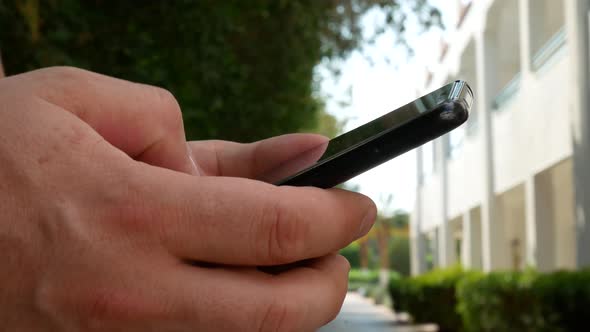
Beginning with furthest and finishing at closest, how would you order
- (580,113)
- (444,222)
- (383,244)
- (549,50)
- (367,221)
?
(383,244) < (444,222) < (549,50) < (580,113) < (367,221)

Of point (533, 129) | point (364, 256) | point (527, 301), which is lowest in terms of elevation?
point (527, 301)

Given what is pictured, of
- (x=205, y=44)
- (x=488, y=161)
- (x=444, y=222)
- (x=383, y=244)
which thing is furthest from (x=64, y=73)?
(x=383, y=244)

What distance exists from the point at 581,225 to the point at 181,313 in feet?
32.6

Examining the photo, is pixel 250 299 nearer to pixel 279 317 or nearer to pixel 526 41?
pixel 279 317

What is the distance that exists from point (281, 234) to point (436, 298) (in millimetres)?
16533

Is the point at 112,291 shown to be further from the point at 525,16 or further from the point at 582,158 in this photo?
the point at 525,16

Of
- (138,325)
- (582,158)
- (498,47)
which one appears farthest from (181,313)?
(498,47)

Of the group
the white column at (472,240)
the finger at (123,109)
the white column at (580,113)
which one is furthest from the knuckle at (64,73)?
the white column at (472,240)

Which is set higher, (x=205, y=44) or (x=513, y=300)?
(x=205, y=44)

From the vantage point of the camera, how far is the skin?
686mm

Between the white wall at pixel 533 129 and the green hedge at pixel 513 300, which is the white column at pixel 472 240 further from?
the white wall at pixel 533 129

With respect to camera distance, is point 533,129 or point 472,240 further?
point 472,240

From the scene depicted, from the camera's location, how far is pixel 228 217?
69cm

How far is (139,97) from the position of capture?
2.63 ft
